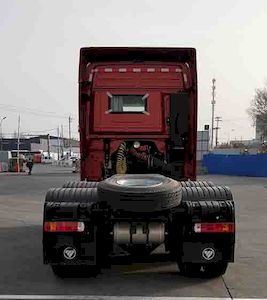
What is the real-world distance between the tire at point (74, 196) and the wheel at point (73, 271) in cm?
88

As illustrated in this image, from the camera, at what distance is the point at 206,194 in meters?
6.42

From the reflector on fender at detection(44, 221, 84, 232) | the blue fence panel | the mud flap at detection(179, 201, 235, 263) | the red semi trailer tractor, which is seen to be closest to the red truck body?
the red semi trailer tractor

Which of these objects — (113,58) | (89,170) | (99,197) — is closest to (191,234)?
(99,197)

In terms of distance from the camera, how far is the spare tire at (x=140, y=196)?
5742 millimetres

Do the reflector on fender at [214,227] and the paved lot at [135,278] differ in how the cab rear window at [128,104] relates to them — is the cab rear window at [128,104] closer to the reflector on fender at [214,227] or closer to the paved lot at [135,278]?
the paved lot at [135,278]

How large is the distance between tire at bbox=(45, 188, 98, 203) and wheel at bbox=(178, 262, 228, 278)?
57.4 inches

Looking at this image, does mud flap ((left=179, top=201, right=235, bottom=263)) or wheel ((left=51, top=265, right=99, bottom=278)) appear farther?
wheel ((left=51, top=265, right=99, bottom=278))

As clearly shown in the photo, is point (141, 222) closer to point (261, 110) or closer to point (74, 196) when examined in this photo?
point (74, 196)

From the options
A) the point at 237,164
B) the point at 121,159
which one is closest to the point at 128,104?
the point at 121,159

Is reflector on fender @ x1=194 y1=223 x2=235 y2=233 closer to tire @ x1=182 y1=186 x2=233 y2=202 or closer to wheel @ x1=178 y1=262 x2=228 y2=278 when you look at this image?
tire @ x1=182 y1=186 x2=233 y2=202

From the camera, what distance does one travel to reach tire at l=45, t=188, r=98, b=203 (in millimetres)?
6301

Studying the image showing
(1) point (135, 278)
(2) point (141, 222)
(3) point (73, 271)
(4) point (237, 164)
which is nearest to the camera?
(2) point (141, 222)

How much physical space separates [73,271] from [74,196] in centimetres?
103

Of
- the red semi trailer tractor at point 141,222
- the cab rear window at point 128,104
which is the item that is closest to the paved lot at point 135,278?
the red semi trailer tractor at point 141,222
